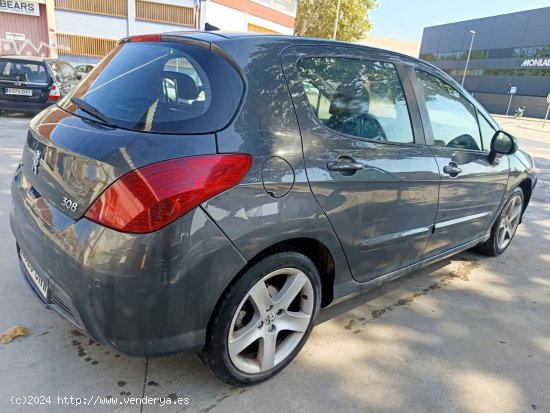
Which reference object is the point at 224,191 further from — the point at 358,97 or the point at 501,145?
the point at 501,145

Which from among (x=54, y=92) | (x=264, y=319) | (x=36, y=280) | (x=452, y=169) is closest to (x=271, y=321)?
(x=264, y=319)

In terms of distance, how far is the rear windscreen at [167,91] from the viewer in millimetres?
1772

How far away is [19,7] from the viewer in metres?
22.6

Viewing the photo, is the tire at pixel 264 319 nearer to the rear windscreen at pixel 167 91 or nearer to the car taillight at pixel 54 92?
the rear windscreen at pixel 167 91

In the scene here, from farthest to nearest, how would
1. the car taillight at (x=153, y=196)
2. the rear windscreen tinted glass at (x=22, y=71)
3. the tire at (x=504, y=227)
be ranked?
the rear windscreen tinted glass at (x=22, y=71) → the tire at (x=504, y=227) → the car taillight at (x=153, y=196)

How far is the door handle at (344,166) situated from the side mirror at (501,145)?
1.70 m

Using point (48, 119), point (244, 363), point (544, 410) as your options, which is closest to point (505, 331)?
point (544, 410)

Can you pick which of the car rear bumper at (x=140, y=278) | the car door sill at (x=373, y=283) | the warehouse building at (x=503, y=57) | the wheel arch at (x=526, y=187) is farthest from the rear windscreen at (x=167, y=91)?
the warehouse building at (x=503, y=57)

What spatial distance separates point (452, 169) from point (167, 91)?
6.66 ft

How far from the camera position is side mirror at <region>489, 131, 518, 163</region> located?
11.0ft

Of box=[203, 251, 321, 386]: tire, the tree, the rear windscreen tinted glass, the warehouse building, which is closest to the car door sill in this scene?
box=[203, 251, 321, 386]: tire

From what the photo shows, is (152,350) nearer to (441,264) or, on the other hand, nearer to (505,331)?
(505,331)

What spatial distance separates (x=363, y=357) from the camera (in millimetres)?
2451

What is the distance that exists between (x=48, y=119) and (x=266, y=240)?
136 cm
